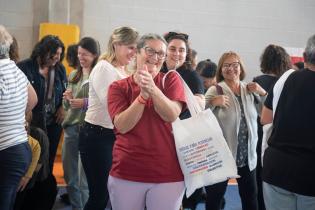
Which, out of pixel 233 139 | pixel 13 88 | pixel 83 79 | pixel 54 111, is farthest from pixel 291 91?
pixel 54 111

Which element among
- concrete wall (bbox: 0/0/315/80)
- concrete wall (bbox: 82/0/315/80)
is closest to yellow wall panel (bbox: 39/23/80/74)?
concrete wall (bbox: 0/0/315/80)

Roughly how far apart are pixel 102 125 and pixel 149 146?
630 millimetres

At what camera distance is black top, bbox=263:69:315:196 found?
1662 millimetres

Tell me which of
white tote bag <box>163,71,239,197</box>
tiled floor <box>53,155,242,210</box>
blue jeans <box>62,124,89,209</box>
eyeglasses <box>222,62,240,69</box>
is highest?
eyeglasses <box>222,62,240,69</box>

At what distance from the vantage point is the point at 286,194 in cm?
174

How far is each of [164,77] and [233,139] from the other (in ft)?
3.84

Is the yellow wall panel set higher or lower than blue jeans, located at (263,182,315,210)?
higher

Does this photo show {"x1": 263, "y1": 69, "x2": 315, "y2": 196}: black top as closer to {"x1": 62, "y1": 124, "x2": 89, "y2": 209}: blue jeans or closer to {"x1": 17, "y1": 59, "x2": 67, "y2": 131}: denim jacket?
{"x1": 62, "y1": 124, "x2": 89, "y2": 209}: blue jeans

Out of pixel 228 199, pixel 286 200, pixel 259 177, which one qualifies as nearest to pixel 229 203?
pixel 228 199

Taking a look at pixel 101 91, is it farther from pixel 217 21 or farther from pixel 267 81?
pixel 217 21

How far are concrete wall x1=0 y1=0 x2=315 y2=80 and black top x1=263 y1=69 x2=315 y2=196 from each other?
4.01 metres

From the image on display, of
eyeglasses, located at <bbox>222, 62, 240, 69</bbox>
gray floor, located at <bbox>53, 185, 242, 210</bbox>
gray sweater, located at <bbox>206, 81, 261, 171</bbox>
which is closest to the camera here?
gray sweater, located at <bbox>206, 81, 261, 171</bbox>

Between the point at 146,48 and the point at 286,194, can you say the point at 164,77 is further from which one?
the point at 286,194

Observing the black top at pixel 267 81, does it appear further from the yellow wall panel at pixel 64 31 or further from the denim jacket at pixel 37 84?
the yellow wall panel at pixel 64 31
